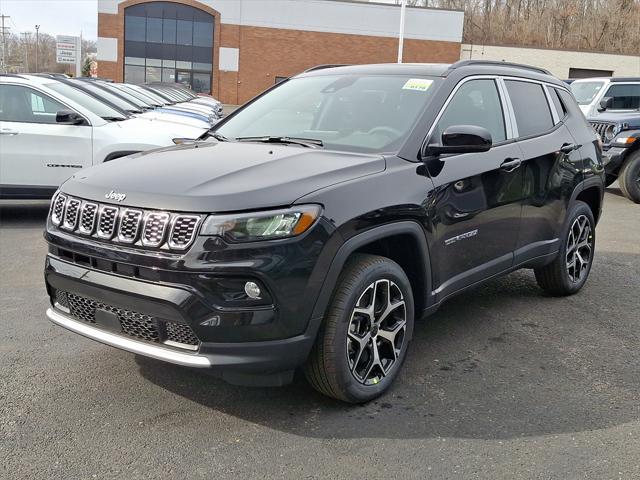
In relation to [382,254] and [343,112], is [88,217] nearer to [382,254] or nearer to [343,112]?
[382,254]

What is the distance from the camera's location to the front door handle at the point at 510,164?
439 centimetres

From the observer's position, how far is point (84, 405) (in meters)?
3.42

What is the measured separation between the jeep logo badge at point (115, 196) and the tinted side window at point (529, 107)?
294cm

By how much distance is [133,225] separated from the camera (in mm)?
3025

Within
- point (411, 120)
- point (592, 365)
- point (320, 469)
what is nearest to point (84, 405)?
point (320, 469)

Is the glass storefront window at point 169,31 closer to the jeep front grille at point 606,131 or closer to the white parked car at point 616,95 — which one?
the white parked car at point 616,95

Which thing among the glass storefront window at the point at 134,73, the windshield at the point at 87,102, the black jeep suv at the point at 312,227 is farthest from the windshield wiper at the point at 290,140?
the glass storefront window at the point at 134,73

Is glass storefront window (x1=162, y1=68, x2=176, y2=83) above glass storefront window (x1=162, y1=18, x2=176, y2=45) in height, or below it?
below

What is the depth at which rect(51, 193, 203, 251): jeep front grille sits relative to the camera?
2.92 m

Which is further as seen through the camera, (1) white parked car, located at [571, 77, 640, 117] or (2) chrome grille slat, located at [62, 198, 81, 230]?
(1) white parked car, located at [571, 77, 640, 117]

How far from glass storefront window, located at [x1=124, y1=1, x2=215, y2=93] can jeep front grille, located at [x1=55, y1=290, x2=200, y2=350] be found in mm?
48643

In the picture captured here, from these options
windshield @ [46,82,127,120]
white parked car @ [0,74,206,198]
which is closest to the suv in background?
white parked car @ [0,74,206,198]

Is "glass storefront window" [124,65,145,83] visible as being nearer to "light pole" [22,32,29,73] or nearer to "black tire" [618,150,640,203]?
"light pole" [22,32,29,73]

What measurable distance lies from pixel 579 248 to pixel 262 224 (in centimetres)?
365
